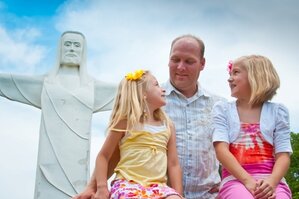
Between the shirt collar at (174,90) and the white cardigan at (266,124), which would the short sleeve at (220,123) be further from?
the shirt collar at (174,90)

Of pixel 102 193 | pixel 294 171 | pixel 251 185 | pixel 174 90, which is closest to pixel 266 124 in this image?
pixel 251 185

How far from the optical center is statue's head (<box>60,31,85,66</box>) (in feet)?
24.8

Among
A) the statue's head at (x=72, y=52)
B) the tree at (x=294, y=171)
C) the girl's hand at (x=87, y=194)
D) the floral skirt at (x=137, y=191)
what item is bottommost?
the tree at (x=294, y=171)

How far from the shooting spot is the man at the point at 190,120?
2889mm

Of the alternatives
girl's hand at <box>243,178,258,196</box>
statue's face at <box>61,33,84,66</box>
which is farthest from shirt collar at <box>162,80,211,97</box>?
statue's face at <box>61,33,84,66</box>

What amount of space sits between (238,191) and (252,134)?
0.31 metres

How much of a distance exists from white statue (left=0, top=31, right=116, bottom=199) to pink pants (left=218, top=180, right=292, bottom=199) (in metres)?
5.01

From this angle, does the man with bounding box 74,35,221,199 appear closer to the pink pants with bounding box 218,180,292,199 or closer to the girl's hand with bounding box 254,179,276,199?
the pink pants with bounding box 218,180,292,199

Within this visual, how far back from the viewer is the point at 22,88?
735cm

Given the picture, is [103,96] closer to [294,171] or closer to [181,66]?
[181,66]

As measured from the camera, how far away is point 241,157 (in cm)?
240

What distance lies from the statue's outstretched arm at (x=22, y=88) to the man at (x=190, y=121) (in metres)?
4.64

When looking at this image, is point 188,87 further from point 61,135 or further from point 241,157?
point 61,135

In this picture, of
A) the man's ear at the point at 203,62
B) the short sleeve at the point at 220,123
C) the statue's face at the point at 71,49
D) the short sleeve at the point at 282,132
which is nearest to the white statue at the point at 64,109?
the statue's face at the point at 71,49
